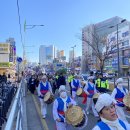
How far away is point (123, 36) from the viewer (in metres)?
98.1

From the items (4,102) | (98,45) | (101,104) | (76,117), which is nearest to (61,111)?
(76,117)

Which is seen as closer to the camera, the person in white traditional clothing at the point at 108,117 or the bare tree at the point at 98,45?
the person in white traditional clothing at the point at 108,117

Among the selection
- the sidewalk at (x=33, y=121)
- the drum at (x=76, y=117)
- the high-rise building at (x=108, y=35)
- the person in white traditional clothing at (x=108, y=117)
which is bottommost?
the sidewalk at (x=33, y=121)

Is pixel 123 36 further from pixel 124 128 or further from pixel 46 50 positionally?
pixel 124 128

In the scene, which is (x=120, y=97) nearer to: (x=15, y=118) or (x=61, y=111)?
(x=61, y=111)

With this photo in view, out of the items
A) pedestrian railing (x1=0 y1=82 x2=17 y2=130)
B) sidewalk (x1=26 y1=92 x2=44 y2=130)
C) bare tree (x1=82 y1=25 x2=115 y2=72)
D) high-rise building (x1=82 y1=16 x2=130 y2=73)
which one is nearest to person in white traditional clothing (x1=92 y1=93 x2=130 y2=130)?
pedestrian railing (x1=0 y1=82 x2=17 y2=130)

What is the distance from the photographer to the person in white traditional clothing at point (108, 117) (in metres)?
3.55

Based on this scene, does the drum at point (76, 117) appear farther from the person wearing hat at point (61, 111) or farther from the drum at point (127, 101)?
the drum at point (127, 101)

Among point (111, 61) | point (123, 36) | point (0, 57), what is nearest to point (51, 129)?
point (0, 57)

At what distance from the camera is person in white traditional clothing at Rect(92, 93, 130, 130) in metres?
3.55

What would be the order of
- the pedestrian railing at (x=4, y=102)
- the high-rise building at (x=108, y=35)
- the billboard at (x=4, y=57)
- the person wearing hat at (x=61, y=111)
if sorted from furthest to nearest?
the high-rise building at (x=108, y=35) → the billboard at (x=4, y=57) → the pedestrian railing at (x=4, y=102) → the person wearing hat at (x=61, y=111)

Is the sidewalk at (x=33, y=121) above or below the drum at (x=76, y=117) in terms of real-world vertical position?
below

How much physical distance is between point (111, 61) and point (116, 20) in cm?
3701

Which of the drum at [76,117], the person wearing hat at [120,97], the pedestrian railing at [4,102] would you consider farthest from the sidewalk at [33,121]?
the drum at [76,117]
